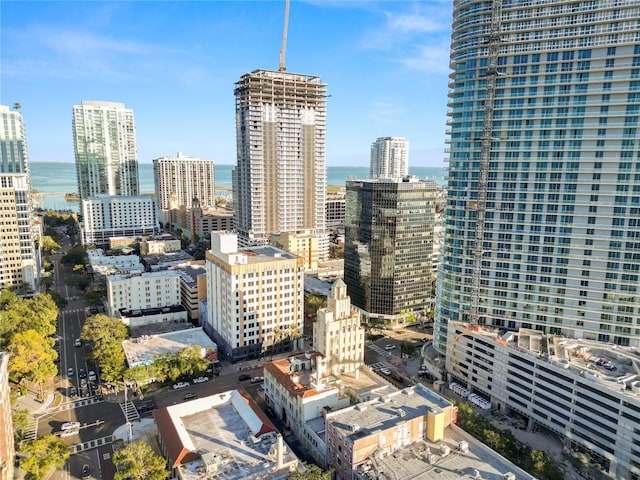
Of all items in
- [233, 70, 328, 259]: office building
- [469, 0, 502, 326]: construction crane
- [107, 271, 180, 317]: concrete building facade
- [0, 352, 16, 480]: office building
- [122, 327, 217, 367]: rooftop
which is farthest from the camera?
[233, 70, 328, 259]: office building

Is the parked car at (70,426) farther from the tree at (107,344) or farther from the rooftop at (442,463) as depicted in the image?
the rooftop at (442,463)

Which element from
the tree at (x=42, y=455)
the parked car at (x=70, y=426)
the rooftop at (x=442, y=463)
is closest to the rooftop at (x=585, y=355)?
the rooftop at (x=442, y=463)

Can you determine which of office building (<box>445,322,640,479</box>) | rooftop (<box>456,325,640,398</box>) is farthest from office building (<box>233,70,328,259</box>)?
rooftop (<box>456,325,640,398</box>)

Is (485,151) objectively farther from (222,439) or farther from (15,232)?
(15,232)

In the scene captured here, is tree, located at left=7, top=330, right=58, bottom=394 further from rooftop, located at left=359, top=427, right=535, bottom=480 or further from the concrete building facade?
rooftop, located at left=359, top=427, right=535, bottom=480

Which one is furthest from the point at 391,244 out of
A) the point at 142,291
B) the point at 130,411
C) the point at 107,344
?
the point at 130,411
